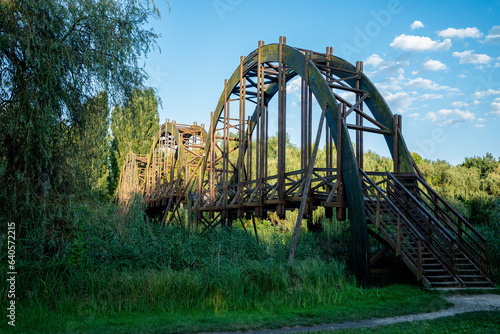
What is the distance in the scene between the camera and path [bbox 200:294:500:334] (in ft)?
21.5

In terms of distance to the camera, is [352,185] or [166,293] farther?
[352,185]

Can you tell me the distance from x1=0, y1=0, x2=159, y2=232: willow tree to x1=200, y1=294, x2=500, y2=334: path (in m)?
5.27

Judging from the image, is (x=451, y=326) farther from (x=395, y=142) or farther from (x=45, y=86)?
(x=45, y=86)

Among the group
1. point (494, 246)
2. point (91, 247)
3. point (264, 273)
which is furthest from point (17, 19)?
point (494, 246)

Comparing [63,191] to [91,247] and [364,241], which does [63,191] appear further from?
[364,241]

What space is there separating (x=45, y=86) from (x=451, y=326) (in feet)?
26.9

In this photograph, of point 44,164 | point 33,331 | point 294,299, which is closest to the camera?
point 33,331

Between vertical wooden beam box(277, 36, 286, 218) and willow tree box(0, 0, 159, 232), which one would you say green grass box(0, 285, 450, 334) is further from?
vertical wooden beam box(277, 36, 286, 218)

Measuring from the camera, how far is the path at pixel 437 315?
258 inches

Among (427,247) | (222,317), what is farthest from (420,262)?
(222,317)

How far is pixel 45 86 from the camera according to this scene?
27.0 ft

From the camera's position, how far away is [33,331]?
6402 millimetres

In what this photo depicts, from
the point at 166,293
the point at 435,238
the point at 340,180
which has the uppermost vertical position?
the point at 340,180

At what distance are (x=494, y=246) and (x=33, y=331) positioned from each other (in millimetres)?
10787
